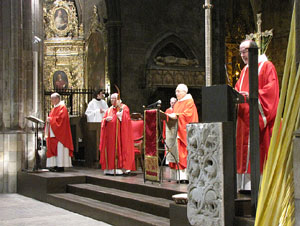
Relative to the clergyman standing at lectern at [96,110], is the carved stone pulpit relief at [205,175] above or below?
below

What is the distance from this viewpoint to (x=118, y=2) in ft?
60.6

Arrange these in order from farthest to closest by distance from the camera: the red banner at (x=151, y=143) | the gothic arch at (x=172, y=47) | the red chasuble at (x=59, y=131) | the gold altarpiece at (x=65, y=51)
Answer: the gold altarpiece at (x=65, y=51)
the gothic arch at (x=172, y=47)
the red chasuble at (x=59, y=131)
the red banner at (x=151, y=143)

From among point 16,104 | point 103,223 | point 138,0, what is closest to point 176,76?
point 138,0

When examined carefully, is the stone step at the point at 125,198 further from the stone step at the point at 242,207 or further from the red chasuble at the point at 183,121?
the stone step at the point at 242,207

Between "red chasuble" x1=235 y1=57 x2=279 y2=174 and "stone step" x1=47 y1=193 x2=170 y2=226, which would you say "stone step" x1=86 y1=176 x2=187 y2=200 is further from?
"red chasuble" x1=235 y1=57 x2=279 y2=174

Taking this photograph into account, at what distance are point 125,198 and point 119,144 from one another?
2246 mm

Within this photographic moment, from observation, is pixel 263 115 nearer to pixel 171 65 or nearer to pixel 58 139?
pixel 58 139

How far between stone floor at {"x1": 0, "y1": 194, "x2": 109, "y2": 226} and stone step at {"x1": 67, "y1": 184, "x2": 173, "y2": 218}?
46 cm

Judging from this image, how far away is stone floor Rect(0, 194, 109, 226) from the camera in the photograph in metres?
7.54

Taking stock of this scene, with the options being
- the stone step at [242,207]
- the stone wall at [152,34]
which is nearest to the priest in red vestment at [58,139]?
the stone step at [242,207]

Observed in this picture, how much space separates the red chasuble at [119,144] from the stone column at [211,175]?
193 inches

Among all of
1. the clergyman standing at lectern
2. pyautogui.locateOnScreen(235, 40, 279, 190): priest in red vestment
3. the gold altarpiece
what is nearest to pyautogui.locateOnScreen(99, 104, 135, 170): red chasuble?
the clergyman standing at lectern

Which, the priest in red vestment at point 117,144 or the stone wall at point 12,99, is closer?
the priest in red vestment at point 117,144

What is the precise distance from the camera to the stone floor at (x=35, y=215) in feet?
24.7
